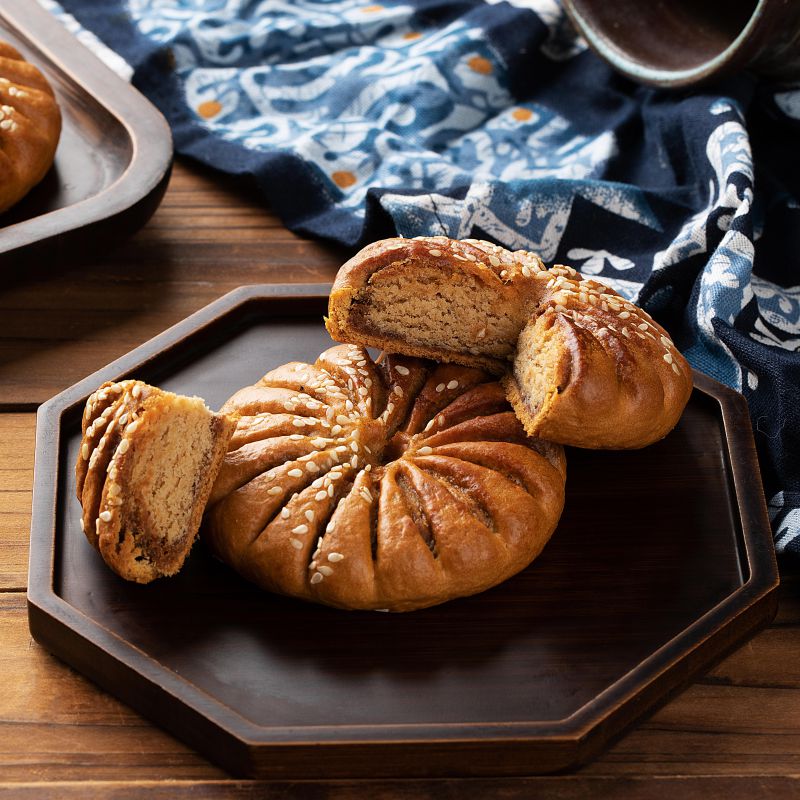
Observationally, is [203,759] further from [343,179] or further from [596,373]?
[343,179]

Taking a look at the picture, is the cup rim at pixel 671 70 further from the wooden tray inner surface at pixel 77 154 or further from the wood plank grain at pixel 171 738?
the wood plank grain at pixel 171 738

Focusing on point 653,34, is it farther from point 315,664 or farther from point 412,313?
point 315,664

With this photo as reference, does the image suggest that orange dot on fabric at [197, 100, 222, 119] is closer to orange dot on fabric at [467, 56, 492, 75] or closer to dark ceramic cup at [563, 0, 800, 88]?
orange dot on fabric at [467, 56, 492, 75]

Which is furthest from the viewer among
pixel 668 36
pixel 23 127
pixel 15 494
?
pixel 668 36

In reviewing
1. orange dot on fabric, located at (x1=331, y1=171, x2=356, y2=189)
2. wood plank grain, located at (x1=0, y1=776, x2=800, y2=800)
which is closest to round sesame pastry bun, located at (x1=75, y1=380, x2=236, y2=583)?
wood plank grain, located at (x1=0, y1=776, x2=800, y2=800)

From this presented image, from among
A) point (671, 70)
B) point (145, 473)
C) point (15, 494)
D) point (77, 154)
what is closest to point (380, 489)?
point (145, 473)
